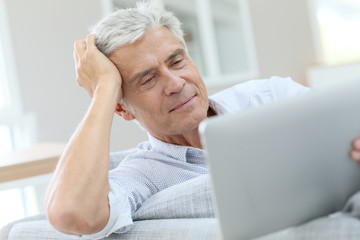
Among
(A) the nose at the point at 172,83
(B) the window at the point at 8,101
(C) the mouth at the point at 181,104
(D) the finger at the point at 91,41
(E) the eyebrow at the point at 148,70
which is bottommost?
(B) the window at the point at 8,101

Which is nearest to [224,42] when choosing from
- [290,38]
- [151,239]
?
[290,38]

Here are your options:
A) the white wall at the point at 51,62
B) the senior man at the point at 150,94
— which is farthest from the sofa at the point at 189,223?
the white wall at the point at 51,62

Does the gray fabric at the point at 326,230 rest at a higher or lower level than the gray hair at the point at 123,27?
lower

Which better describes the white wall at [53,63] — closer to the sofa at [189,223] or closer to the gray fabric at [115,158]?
the gray fabric at [115,158]

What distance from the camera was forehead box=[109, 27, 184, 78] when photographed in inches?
74.0

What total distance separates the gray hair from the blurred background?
251 centimetres

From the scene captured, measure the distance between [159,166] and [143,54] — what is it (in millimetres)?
336

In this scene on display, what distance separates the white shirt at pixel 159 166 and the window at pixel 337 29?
497 centimetres

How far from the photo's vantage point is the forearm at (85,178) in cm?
143

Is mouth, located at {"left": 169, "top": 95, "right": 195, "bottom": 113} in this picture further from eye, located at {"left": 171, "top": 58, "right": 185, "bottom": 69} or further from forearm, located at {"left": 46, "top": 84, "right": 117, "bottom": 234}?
forearm, located at {"left": 46, "top": 84, "right": 117, "bottom": 234}

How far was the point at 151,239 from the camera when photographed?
1289 millimetres

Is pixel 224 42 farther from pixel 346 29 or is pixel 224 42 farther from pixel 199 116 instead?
pixel 199 116

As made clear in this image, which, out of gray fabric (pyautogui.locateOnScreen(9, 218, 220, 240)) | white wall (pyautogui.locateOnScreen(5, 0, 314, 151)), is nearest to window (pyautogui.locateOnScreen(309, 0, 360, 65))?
white wall (pyautogui.locateOnScreen(5, 0, 314, 151))

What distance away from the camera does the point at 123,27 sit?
187 centimetres
